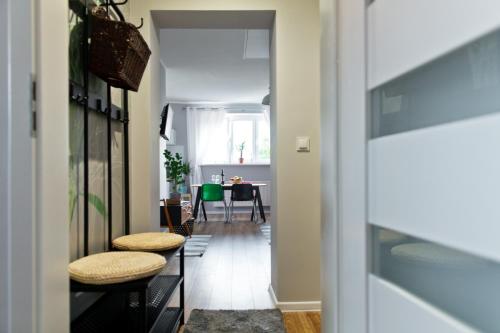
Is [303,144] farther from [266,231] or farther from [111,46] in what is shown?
[266,231]

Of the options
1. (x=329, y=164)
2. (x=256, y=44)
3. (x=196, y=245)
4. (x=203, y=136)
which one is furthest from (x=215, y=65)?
(x=329, y=164)

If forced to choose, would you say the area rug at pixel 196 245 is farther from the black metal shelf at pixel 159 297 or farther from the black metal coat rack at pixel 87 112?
the black metal coat rack at pixel 87 112

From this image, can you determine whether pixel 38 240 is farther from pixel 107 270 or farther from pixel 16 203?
pixel 107 270

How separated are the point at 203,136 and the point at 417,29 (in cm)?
782

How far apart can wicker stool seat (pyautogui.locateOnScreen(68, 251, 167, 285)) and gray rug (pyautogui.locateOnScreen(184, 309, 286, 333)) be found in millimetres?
849

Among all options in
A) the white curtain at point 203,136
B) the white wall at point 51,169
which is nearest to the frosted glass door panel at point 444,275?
the white wall at point 51,169

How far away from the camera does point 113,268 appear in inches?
54.8

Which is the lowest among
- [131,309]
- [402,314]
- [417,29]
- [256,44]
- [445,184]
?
[131,309]

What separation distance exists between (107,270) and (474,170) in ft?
4.10

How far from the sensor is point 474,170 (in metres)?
0.47

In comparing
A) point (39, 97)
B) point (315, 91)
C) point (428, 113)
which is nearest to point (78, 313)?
point (39, 97)

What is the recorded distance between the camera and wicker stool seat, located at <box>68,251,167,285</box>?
4.30 ft

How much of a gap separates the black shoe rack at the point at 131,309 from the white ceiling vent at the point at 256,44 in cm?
274

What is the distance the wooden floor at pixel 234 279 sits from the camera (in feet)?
8.45
